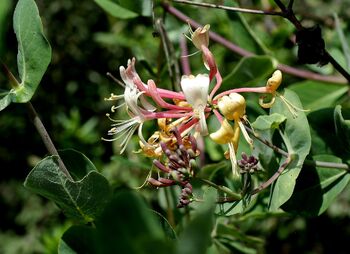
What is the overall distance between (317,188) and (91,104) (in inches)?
57.6

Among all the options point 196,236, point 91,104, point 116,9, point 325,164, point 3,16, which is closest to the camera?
point 196,236

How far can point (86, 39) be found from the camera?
8.80 ft

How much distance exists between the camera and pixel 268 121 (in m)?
1.07

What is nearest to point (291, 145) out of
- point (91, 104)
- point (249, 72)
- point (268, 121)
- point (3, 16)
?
point (268, 121)

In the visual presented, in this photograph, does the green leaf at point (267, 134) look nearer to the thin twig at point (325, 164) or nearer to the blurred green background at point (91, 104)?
the thin twig at point (325, 164)

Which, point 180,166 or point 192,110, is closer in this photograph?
point 180,166

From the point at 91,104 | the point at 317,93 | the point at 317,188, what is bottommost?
the point at 91,104

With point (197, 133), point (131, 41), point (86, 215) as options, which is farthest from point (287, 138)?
point (131, 41)

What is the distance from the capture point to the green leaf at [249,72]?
1321mm

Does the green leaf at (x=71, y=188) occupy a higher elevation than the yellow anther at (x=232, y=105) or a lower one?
lower

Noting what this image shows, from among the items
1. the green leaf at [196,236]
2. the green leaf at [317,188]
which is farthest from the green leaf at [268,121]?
the green leaf at [196,236]

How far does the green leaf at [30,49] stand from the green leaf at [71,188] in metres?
0.17

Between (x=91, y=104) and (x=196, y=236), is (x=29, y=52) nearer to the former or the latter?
(x=196, y=236)

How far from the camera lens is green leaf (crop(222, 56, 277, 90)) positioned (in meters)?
1.32
